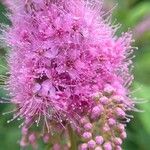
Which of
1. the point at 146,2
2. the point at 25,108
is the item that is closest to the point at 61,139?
the point at 25,108

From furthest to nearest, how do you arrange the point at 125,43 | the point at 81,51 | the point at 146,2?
the point at 146,2
the point at 125,43
the point at 81,51

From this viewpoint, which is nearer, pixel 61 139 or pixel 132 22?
pixel 61 139

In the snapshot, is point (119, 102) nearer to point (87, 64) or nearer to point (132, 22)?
point (87, 64)

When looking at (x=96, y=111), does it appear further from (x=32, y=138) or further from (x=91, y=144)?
(x=32, y=138)

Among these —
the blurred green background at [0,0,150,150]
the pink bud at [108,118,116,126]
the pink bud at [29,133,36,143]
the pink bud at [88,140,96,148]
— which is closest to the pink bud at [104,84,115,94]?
the pink bud at [108,118,116,126]

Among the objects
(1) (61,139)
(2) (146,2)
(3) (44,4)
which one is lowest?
(1) (61,139)

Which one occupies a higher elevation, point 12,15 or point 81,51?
point 12,15
